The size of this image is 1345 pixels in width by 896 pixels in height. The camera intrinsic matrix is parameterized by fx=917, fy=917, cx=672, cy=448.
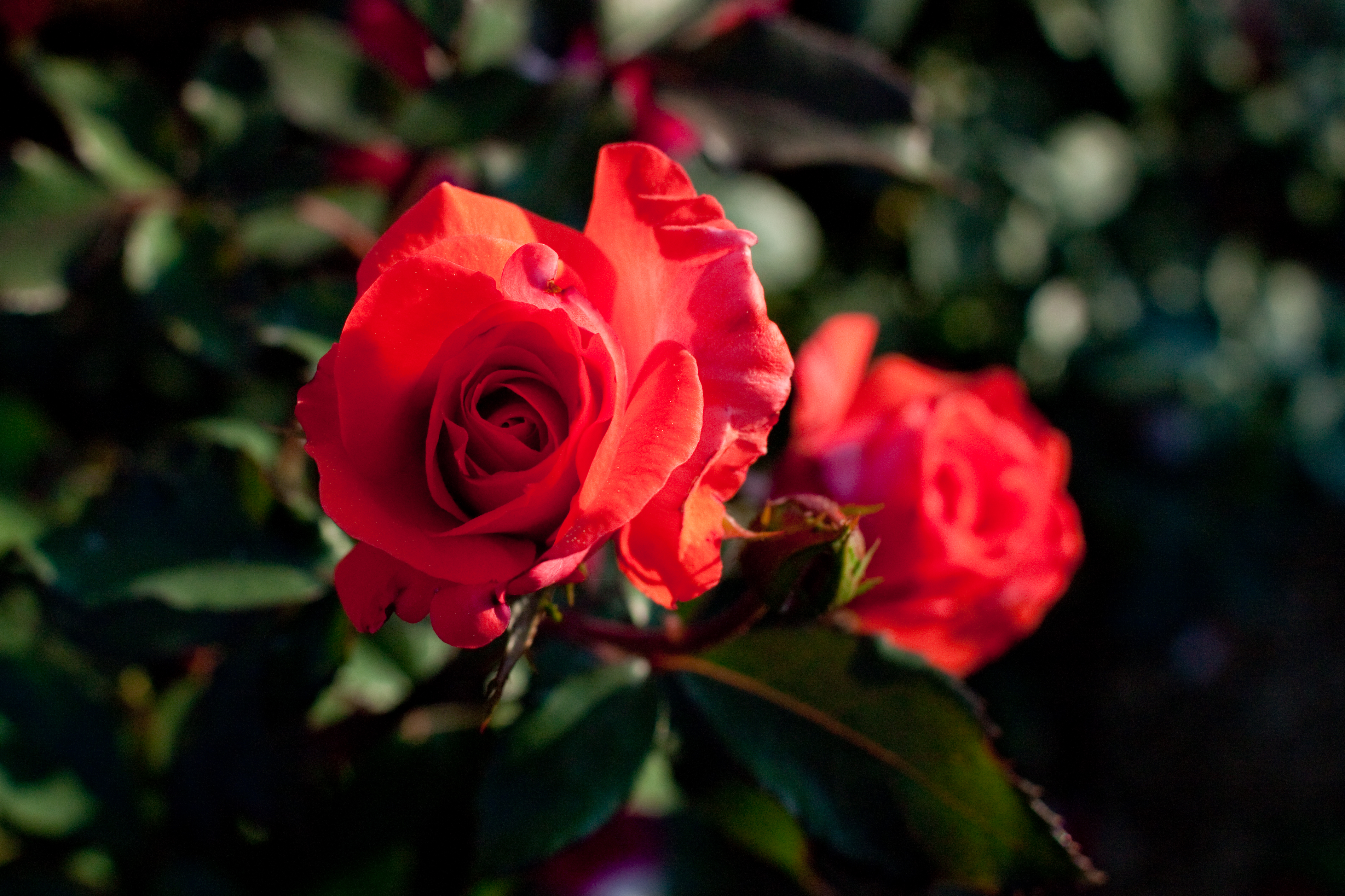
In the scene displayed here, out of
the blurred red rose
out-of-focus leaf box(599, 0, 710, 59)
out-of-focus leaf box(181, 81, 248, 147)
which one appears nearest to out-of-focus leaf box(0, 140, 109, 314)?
out-of-focus leaf box(181, 81, 248, 147)

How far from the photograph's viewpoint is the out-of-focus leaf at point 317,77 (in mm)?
926

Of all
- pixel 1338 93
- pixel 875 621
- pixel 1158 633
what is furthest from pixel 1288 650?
pixel 875 621

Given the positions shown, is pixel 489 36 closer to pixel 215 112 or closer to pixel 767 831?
pixel 215 112

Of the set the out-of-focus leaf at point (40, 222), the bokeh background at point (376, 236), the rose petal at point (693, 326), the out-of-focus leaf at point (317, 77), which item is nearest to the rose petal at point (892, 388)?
the bokeh background at point (376, 236)

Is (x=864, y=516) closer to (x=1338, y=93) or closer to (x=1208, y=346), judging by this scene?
(x=1208, y=346)

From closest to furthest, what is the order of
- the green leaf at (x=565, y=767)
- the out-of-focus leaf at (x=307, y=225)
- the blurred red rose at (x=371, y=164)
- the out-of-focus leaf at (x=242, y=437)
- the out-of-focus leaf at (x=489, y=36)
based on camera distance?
1. the green leaf at (x=565, y=767)
2. the out-of-focus leaf at (x=242, y=437)
3. the out-of-focus leaf at (x=489, y=36)
4. the out-of-focus leaf at (x=307, y=225)
5. the blurred red rose at (x=371, y=164)

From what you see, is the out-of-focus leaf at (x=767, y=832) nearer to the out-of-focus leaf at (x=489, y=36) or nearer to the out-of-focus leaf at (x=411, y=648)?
the out-of-focus leaf at (x=411, y=648)

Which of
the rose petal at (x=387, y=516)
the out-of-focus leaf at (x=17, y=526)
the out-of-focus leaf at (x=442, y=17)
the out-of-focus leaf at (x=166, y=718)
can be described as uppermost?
the out-of-focus leaf at (x=442, y=17)

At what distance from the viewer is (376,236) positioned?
1029mm

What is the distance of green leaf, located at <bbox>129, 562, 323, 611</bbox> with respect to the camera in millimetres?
726

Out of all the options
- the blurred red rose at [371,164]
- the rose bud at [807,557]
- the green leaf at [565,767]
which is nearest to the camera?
the rose bud at [807,557]

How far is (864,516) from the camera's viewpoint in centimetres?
71

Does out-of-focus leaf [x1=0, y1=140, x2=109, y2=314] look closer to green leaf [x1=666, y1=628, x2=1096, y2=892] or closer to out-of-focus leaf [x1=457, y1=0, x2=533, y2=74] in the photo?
out-of-focus leaf [x1=457, y1=0, x2=533, y2=74]

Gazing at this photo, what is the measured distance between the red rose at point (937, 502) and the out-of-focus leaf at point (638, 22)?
1.35 feet
